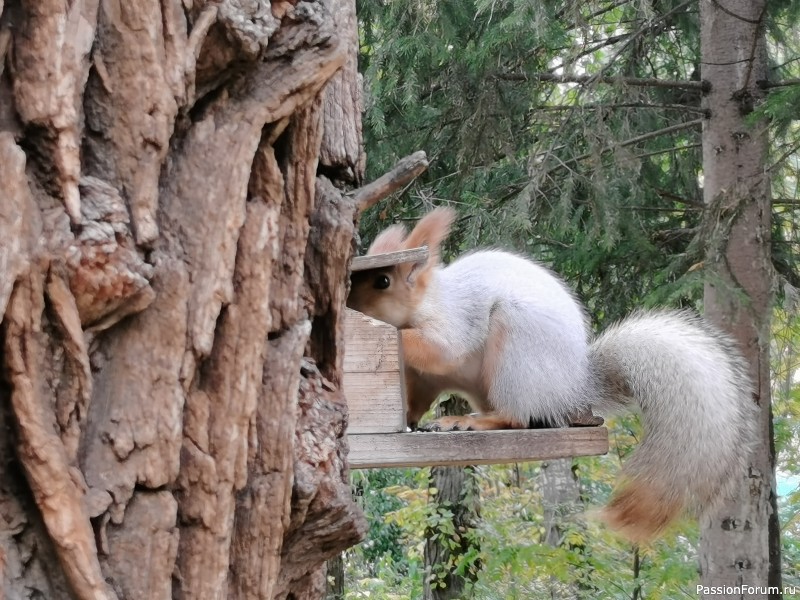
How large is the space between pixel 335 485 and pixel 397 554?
876cm

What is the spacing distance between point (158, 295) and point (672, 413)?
235cm

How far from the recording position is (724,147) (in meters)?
5.11

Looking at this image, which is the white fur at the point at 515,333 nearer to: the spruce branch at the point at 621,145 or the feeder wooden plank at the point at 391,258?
the feeder wooden plank at the point at 391,258

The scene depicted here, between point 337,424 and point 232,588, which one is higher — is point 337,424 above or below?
above

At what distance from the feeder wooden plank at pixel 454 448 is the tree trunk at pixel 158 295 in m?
0.98

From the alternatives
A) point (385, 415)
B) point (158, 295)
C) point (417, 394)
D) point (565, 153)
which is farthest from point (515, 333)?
point (565, 153)

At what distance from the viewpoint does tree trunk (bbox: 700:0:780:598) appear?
4.69 metres

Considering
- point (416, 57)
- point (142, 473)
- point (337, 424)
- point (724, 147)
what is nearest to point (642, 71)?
point (724, 147)

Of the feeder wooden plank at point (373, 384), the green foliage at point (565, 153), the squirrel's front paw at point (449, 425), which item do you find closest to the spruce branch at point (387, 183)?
the feeder wooden plank at point (373, 384)

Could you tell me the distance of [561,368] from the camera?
3.32m

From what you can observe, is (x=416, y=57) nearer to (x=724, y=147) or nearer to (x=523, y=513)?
(x=724, y=147)

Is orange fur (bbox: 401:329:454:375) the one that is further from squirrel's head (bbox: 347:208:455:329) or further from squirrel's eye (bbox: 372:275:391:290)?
squirrel's eye (bbox: 372:275:391:290)

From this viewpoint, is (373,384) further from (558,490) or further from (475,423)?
(558,490)

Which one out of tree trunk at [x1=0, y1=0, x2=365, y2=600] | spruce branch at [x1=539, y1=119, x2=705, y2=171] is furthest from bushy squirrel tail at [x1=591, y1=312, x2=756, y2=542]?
tree trunk at [x1=0, y1=0, x2=365, y2=600]
